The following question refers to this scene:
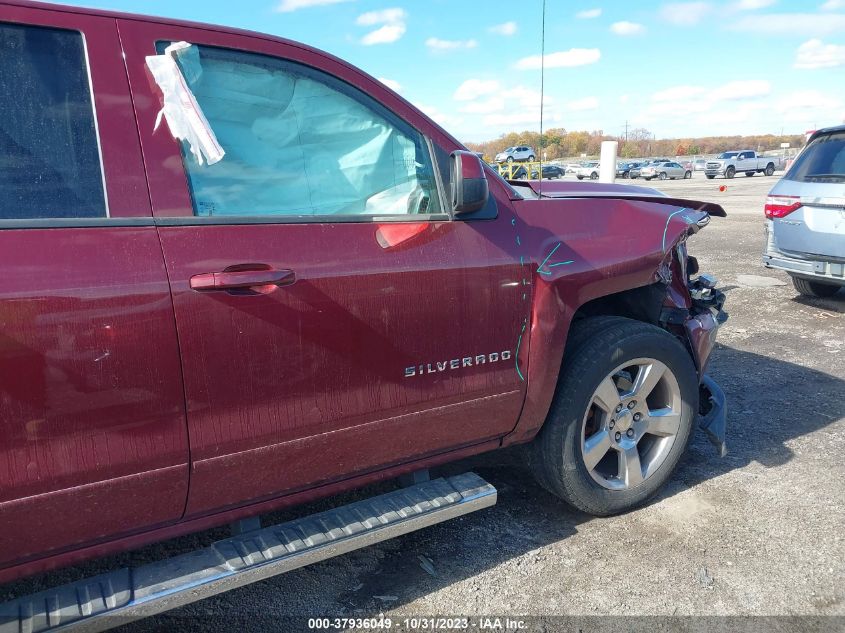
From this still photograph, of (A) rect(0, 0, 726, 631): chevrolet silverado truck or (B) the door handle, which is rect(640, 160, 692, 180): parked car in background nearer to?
(A) rect(0, 0, 726, 631): chevrolet silverado truck

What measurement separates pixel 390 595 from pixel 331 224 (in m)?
1.47

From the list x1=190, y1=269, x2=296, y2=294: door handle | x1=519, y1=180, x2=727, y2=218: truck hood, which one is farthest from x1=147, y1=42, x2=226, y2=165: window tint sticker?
x1=519, y1=180, x2=727, y2=218: truck hood

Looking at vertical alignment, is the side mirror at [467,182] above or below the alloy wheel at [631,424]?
above

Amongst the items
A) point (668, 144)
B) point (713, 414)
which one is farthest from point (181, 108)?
point (668, 144)

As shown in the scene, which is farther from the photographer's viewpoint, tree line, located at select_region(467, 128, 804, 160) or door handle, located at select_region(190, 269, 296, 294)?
tree line, located at select_region(467, 128, 804, 160)

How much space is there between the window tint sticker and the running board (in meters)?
1.27

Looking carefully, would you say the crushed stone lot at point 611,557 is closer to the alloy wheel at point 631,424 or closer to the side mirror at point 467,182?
the alloy wheel at point 631,424

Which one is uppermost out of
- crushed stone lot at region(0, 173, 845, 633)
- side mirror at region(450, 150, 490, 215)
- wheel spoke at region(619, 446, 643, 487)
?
side mirror at region(450, 150, 490, 215)

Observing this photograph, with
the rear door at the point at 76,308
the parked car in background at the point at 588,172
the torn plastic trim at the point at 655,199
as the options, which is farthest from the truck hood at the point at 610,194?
the parked car in background at the point at 588,172

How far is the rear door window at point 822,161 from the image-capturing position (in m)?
6.20

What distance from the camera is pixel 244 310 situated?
77.7 inches

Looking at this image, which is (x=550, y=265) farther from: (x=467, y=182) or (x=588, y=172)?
(x=588, y=172)

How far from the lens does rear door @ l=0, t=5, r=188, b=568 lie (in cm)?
171

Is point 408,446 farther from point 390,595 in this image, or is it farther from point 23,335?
point 23,335
